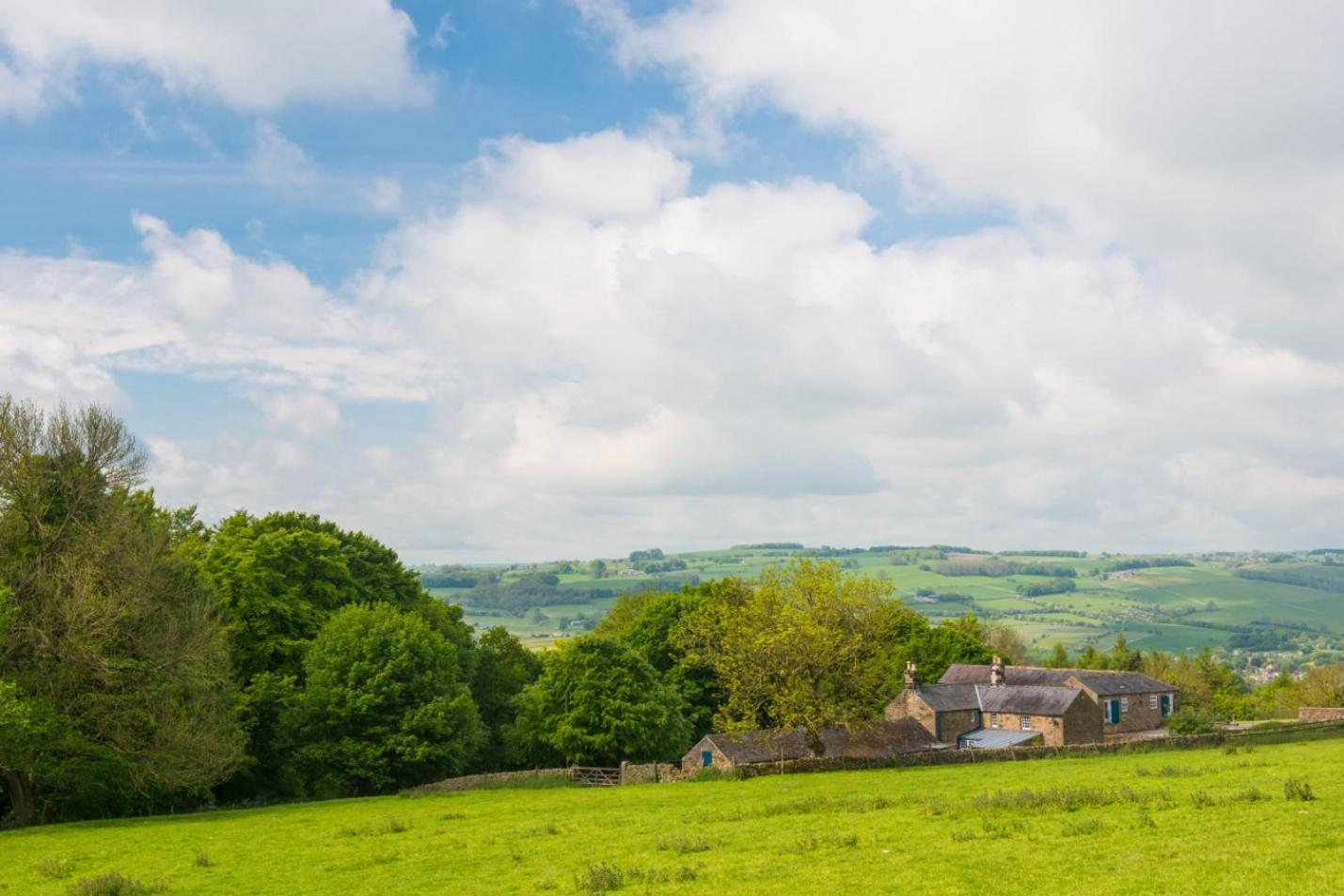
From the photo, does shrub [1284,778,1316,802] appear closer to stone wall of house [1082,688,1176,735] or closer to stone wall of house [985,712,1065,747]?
stone wall of house [985,712,1065,747]

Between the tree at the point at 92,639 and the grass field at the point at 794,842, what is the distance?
314 cm

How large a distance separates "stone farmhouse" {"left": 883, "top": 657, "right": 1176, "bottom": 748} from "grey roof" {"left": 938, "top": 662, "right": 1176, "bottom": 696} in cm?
9

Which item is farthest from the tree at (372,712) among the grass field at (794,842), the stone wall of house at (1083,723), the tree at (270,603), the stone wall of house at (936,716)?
the stone wall of house at (1083,723)

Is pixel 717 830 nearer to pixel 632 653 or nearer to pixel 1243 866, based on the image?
pixel 1243 866

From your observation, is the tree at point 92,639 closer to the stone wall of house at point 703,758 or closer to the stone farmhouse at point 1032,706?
the stone wall of house at point 703,758

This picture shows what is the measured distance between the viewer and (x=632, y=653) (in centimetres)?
6794

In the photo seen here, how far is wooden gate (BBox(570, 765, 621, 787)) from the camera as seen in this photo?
186ft

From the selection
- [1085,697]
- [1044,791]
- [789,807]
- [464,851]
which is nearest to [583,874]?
[464,851]

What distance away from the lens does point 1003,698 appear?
81125 mm

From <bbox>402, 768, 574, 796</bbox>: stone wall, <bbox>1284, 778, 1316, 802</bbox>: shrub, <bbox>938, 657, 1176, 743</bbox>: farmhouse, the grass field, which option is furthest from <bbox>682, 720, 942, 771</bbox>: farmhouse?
<bbox>1284, 778, 1316, 802</bbox>: shrub

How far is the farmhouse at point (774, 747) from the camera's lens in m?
60.2

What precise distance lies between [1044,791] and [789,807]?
862 centimetres

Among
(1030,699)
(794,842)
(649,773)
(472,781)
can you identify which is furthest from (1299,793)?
(1030,699)

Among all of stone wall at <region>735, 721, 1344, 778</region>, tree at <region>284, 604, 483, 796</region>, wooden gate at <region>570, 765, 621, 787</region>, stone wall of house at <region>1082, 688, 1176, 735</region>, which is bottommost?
stone wall of house at <region>1082, 688, 1176, 735</region>
